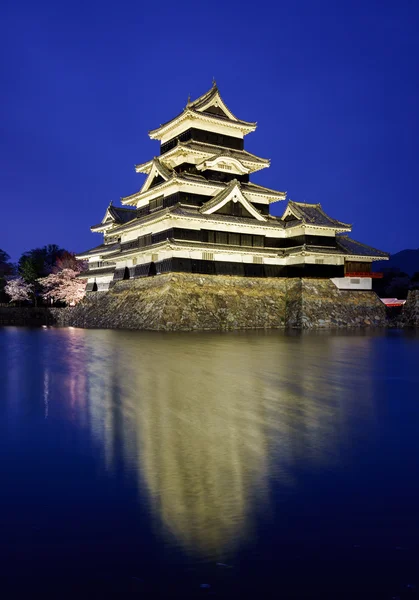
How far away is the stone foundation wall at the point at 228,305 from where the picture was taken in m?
30.4

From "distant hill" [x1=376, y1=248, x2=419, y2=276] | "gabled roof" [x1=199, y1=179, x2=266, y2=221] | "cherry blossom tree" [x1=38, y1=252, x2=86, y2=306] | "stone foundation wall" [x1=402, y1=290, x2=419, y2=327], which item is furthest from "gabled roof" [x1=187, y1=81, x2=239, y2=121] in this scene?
"distant hill" [x1=376, y1=248, x2=419, y2=276]

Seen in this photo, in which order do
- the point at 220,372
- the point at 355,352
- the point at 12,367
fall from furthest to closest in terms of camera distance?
the point at 355,352, the point at 12,367, the point at 220,372

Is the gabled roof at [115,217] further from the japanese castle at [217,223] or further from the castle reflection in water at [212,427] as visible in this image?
the castle reflection in water at [212,427]

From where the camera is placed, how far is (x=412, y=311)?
118 ft

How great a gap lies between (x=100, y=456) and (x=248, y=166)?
120 ft

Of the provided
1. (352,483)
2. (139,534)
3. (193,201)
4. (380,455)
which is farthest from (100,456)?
(193,201)

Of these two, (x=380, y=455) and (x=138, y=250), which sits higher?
(x=138, y=250)

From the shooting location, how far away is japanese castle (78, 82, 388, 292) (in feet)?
108

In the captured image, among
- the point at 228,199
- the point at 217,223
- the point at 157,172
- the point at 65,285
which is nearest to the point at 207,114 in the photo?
the point at 157,172

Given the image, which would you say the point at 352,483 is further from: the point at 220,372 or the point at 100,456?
the point at 220,372

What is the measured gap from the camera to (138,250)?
116ft

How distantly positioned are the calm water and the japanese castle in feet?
82.2

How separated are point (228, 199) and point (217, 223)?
213cm

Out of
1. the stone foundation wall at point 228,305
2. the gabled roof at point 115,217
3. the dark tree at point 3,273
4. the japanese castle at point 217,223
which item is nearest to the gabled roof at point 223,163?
the japanese castle at point 217,223
